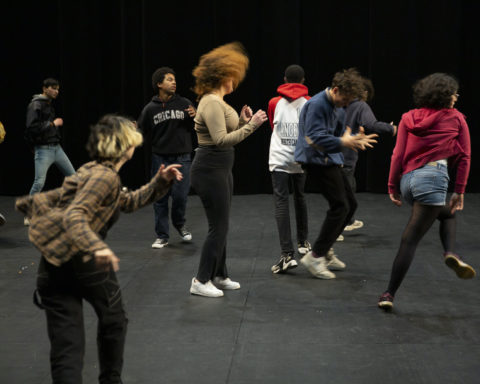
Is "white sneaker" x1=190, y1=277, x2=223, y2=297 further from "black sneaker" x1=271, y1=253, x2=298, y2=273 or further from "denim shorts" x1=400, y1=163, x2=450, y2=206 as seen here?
"denim shorts" x1=400, y1=163, x2=450, y2=206

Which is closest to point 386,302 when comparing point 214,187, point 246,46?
point 214,187

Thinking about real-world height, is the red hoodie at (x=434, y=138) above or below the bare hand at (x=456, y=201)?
above

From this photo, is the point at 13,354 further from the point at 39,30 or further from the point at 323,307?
the point at 39,30

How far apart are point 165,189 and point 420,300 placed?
6.82 feet

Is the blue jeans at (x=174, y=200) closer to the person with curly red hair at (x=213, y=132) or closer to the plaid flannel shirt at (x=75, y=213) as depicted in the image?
the person with curly red hair at (x=213, y=132)

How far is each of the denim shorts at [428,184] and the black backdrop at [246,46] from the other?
482cm

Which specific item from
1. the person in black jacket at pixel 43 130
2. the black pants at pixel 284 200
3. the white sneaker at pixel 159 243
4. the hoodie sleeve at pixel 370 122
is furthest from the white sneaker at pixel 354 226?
the person in black jacket at pixel 43 130

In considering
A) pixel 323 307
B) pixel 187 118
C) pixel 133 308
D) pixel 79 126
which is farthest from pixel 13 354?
pixel 79 126

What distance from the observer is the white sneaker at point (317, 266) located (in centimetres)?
448

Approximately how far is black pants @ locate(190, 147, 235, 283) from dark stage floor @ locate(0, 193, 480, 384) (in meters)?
0.37

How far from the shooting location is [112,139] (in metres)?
2.45

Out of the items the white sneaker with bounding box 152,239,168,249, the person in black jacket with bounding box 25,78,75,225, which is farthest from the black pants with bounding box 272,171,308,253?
the person in black jacket with bounding box 25,78,75,225

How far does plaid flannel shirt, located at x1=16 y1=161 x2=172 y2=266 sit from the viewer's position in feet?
7.18

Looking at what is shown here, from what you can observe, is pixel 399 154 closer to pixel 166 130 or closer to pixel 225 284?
pixel 225 284
